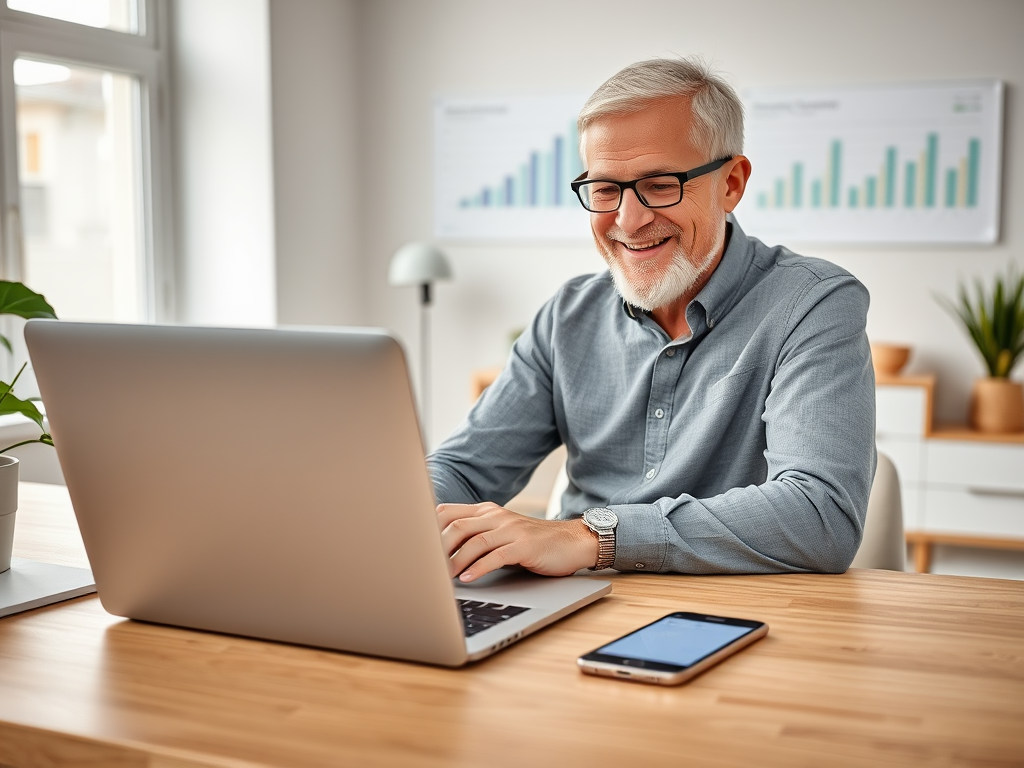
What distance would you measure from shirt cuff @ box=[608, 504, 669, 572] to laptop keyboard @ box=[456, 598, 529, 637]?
0.70 ft

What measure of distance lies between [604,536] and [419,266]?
3.31 metres

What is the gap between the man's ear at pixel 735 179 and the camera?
1.77 m

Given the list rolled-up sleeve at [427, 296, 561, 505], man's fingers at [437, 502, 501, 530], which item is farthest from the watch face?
rolled-up sleeve at [427, 296, 561, 505]

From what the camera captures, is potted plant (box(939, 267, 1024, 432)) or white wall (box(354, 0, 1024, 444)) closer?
potted plant (box(939, 267, 1024, 432))

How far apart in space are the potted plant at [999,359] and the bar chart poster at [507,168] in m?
1.57

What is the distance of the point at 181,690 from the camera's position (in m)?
0.93

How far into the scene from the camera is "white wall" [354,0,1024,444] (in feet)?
13.7

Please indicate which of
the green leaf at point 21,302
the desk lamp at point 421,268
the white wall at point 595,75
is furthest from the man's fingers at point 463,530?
the white wall at point 595,75

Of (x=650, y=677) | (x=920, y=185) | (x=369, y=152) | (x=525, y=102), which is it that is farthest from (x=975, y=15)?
(x=650, y=677)

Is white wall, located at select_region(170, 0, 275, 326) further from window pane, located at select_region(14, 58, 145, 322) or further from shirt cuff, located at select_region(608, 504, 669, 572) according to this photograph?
shirt cuff, located at select_region(608, 504, 669, 572)

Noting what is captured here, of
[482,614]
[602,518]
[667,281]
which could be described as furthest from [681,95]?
[482,614]

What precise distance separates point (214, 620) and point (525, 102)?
3.89 m

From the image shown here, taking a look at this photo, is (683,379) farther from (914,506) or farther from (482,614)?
(914,506)

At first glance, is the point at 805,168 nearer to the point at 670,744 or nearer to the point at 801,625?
the point at 801,625
